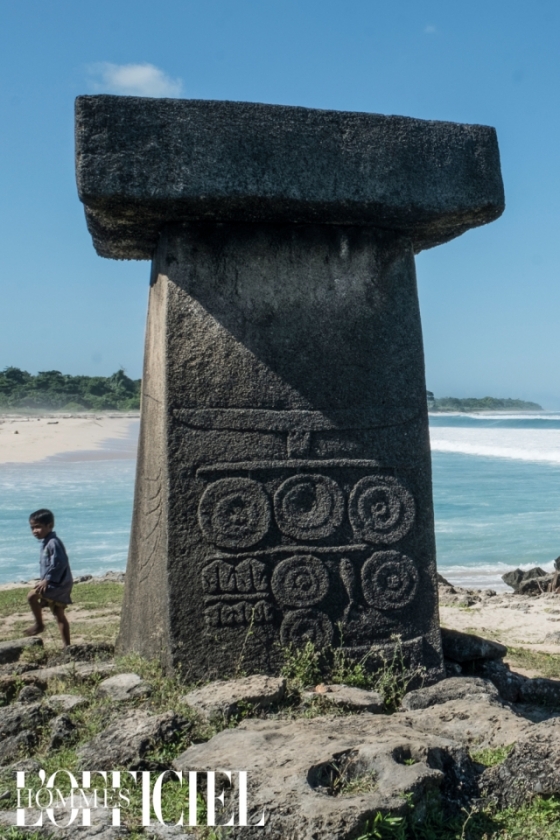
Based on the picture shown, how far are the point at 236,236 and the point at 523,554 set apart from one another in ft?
32.4

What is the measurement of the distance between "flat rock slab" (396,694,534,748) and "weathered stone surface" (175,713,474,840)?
27cm

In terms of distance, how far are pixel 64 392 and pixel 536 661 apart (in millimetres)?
62940

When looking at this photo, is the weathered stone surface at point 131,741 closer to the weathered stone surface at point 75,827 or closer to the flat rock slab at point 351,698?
the weathered stone surface at point 75,827

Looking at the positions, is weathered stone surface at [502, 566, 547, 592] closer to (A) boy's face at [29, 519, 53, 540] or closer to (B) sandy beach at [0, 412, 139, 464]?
(A) boy's face at [29, 519, 53, 540]

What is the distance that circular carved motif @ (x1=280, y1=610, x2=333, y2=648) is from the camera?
3680 millimetres

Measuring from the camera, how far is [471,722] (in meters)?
3.03

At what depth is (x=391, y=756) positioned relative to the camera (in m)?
2.37

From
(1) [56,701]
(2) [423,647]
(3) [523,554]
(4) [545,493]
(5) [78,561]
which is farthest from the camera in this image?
(4) [545,493]

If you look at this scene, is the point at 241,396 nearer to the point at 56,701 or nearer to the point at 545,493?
the point at 56,701

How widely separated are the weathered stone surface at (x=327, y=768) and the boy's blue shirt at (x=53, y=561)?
2.91m

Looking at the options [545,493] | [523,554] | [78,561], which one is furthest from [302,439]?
[545,493]

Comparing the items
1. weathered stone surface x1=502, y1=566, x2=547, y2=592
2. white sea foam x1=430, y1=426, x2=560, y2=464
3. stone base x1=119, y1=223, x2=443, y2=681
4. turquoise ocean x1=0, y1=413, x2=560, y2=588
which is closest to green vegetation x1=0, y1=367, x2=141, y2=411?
white sea foam x1=430, y1=426, x2=560, y2=464

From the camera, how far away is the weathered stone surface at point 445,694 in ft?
11.3

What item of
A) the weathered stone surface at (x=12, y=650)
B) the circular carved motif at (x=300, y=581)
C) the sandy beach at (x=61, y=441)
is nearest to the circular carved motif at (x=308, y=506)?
the circular carved motif at (x=300, y=581)
